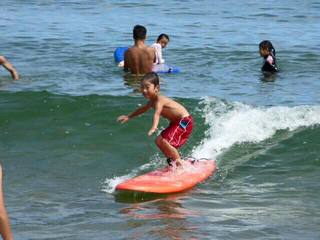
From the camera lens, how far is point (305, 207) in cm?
770

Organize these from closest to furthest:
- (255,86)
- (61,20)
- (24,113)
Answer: (24,113), (255,86), (61,20)

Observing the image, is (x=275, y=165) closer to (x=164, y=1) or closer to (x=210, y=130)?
(x=210, y=130)

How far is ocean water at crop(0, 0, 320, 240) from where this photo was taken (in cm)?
712

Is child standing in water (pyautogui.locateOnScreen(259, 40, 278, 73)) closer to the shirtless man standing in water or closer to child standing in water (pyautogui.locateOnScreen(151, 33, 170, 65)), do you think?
child standing in water (pyautogui.locateOnScreen(151, 33, 170, 65))

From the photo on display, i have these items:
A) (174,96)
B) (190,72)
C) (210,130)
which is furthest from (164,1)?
(210,130)

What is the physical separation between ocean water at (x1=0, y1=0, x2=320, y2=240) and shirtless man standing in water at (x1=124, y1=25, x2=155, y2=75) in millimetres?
253

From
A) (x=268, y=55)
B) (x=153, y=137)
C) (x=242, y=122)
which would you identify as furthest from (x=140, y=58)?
(x=153, y=137)

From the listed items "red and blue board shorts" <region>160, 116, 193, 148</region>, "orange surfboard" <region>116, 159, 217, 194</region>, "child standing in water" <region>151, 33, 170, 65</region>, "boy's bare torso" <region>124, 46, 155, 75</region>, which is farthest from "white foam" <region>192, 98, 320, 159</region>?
"child standing in water" <region>151, 33, 170, 65</region>

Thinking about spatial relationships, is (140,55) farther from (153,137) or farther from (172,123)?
(172,123)

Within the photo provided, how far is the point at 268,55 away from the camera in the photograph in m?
14.1

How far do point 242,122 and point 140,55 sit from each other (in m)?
2.91

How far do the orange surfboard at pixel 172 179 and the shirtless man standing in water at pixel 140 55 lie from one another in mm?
4773

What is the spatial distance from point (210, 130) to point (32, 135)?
7.84 feet

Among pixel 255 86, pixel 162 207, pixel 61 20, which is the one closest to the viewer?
pixel 162 207
